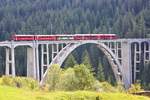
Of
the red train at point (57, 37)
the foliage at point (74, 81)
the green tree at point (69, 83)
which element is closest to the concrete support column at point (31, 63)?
the red train at point (57, 37)

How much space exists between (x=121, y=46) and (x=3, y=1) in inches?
2578

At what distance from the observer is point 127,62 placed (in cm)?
7050

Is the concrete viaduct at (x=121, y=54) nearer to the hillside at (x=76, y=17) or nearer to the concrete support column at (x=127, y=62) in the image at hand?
the concrete support column at (x=127, y=62)

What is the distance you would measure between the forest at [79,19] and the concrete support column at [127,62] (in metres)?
8.13

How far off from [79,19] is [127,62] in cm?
3693

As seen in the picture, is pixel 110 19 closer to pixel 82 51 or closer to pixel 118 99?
pixel 82 51

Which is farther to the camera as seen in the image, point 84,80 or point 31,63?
point 31,63

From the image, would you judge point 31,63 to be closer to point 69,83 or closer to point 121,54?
point 121,54

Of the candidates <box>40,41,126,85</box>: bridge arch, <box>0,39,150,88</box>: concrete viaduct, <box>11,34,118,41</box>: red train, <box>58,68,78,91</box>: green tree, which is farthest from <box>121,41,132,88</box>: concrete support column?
<box>58,68,78,91</box>: green tree

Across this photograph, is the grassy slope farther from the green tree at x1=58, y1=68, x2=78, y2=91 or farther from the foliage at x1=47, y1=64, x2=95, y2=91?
the foliage at x1=47, y1=64, x2=95, y2=91

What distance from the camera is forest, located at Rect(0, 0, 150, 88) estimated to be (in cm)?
8730

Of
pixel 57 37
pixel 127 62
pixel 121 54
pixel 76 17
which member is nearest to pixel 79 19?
pixel 76 17

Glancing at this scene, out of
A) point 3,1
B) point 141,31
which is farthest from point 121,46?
point 3,1

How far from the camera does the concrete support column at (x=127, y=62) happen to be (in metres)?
70.1
